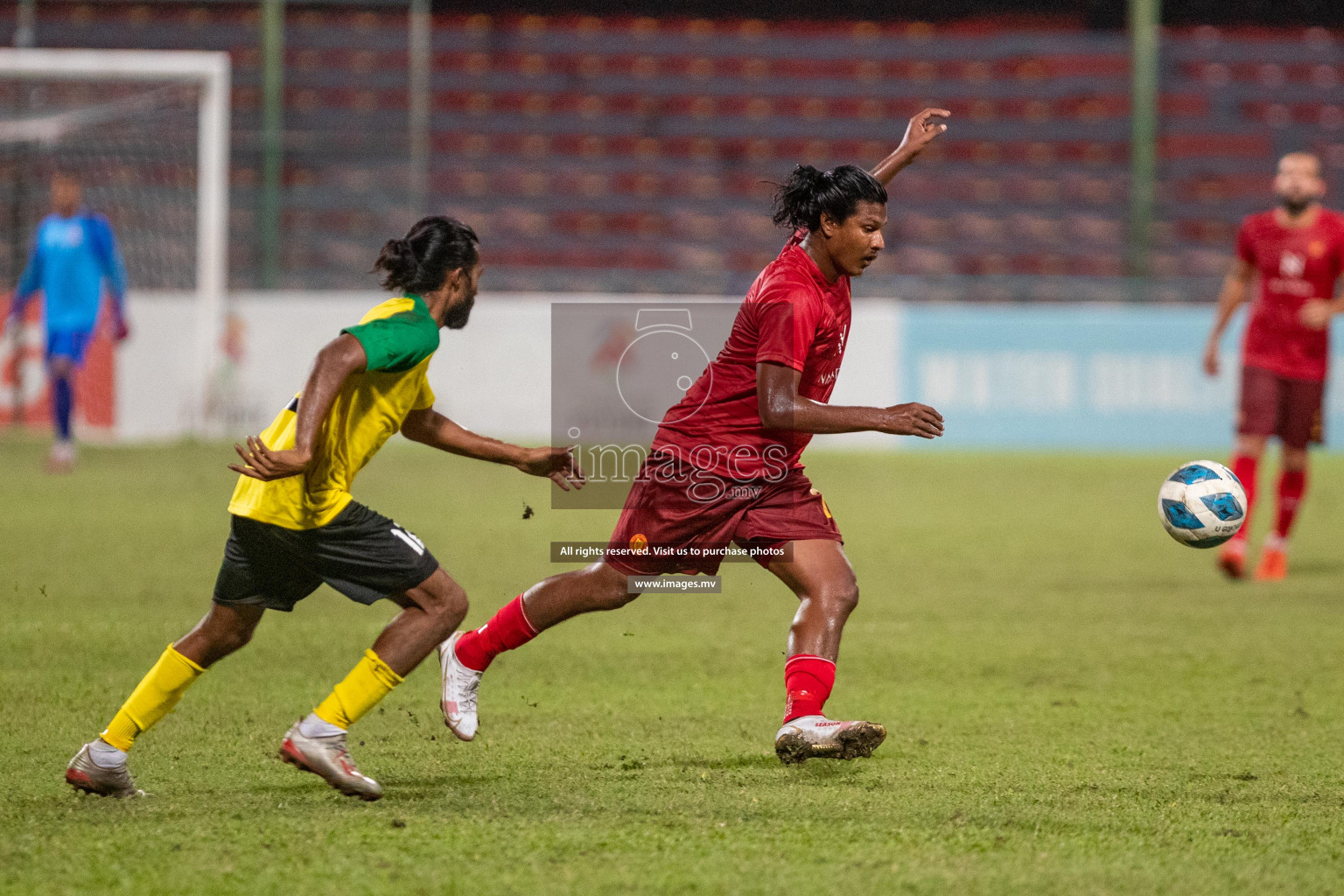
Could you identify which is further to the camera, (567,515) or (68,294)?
(68,294)

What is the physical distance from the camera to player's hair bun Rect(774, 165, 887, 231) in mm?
4438

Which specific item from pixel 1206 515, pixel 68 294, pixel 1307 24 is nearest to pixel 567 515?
pixel 68 294

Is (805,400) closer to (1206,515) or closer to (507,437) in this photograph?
(1206,515)

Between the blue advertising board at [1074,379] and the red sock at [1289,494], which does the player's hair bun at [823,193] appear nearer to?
the red sock at [1289,494]

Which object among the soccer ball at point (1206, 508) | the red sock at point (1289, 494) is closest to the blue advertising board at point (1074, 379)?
the red sock at point (1289, 494)

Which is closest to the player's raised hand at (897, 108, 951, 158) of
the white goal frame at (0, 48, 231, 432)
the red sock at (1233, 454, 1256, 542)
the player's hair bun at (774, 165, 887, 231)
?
the player's hair bun at (774, 165, 887, 231)

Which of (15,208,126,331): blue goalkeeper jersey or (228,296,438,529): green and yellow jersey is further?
(15,208,126,331): blue goalkeeper jersey

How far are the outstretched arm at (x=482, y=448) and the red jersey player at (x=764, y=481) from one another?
0.23m

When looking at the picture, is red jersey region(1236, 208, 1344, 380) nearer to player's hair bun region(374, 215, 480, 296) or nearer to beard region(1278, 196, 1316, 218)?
beard region(1278, 196, 1316, 218)

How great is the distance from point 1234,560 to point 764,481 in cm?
482

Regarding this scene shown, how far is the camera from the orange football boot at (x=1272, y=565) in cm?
863

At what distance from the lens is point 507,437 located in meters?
16.7

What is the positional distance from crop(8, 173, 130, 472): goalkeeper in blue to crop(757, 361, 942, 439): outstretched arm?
31.5 ft

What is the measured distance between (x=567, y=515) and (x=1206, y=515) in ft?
20.4
